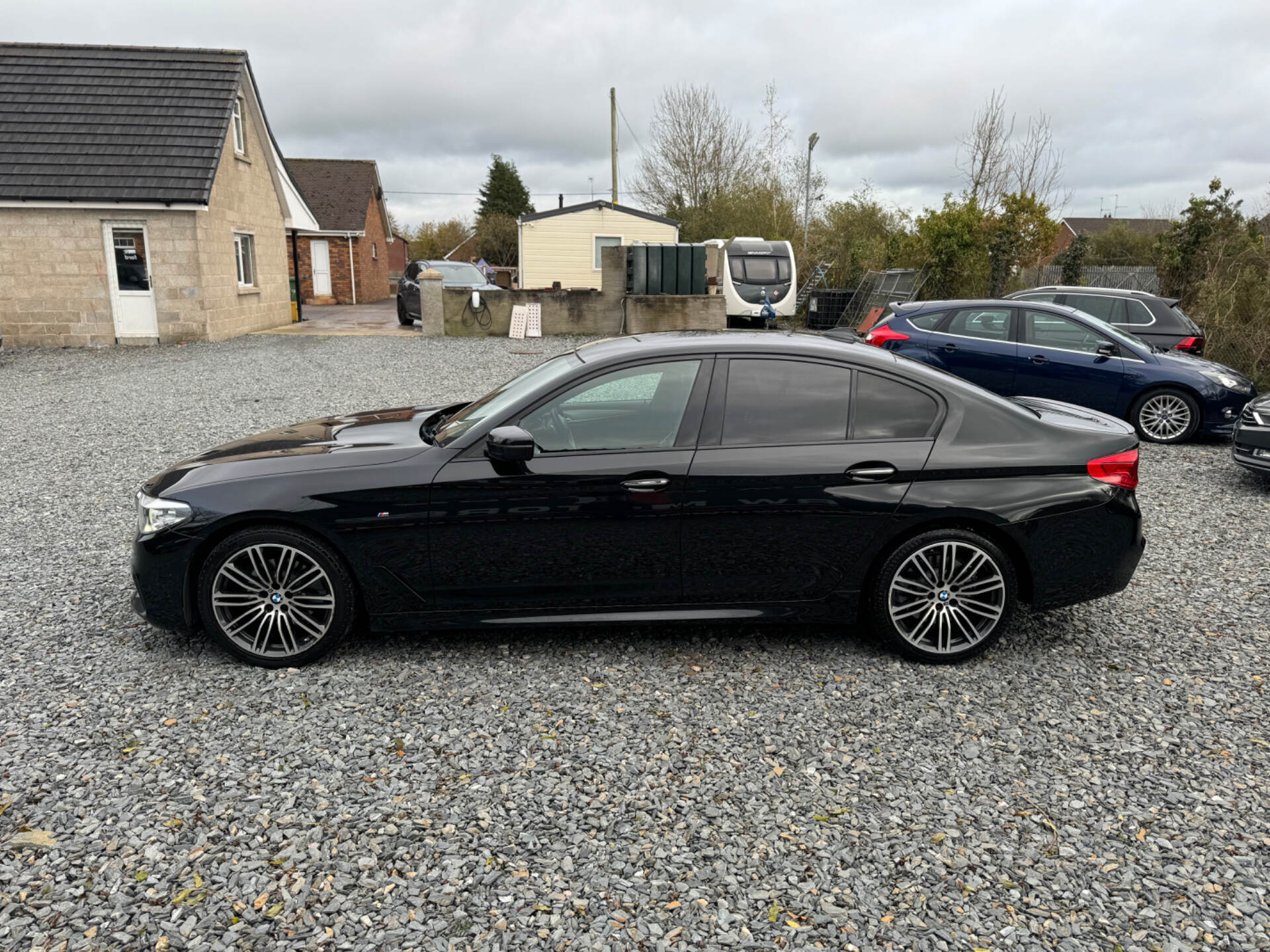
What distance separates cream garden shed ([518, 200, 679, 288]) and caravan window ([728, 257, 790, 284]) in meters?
6.46

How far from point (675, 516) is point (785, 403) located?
768 mm

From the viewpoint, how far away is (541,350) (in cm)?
1881

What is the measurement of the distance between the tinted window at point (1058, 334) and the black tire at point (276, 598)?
843cm

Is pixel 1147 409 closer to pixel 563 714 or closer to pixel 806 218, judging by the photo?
pixel 563 714

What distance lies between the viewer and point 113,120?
63.3 feet

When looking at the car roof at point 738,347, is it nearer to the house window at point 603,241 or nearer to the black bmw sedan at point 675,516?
the black bmw sedan at point 675,516

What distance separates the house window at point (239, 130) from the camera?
2094cm

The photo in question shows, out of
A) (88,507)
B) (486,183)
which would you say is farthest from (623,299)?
(486,183)

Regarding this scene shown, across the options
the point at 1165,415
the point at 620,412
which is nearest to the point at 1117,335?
the point at 1165,415

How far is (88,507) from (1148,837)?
7229 mm

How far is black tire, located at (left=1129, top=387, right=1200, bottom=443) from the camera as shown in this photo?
32.3 ft

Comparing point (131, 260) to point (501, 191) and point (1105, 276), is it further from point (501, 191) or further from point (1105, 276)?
point (501, 191)

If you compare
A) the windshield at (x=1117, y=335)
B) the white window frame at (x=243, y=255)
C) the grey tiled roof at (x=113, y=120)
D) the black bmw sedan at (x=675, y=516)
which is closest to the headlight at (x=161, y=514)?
the black bmw sedan at (x=675, y=516)

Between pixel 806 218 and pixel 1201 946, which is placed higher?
pixel 806 218
